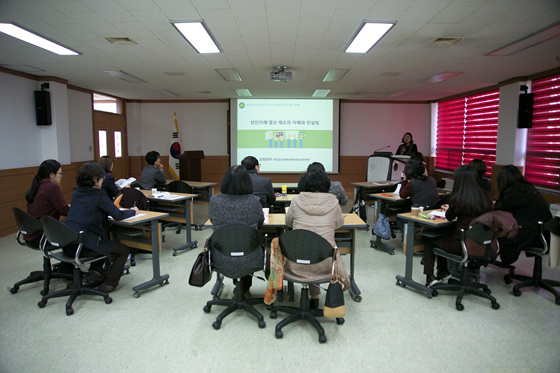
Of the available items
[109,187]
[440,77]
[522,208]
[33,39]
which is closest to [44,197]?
[109,187]

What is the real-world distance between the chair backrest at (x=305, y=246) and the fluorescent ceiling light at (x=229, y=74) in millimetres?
4385

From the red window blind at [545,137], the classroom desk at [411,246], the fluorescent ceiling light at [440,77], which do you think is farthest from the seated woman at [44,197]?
the red window blind at [545,137]

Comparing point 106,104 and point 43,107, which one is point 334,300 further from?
point 106,104

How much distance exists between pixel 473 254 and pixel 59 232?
3.79 metres

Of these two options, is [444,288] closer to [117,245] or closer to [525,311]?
[525,311]

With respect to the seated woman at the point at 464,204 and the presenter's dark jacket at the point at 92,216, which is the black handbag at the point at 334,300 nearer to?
the seated woman at the point at 464,204

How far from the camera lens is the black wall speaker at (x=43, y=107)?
6.46 metres

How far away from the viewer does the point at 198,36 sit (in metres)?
4.21

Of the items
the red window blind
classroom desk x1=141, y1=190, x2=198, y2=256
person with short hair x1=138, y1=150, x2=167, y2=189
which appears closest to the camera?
classroom desk x1=141, y1=190, x2=198, y2=256

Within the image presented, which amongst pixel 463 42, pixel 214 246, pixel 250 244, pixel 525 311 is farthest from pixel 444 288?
pixel 463 42

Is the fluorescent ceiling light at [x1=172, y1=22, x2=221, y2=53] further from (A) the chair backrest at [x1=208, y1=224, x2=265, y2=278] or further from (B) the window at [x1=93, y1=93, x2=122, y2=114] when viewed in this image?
(B) the window at [x1=93, y1=93, x2=122, y2=114]

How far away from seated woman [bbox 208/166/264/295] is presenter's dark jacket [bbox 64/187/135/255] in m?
1.17

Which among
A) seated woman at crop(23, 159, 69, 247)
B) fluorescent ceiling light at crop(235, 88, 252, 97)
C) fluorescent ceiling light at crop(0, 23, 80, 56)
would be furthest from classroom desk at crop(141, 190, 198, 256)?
fluorescent ceiling light at crop(235, 88, 252, 97)

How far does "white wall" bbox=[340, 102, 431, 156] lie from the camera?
34.0 feet
